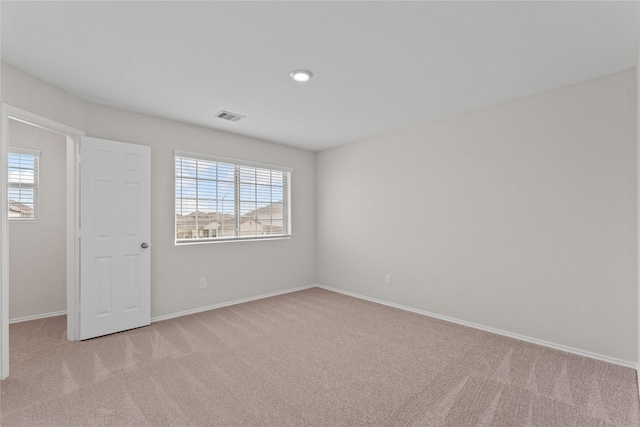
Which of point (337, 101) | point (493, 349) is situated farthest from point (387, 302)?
point (337, 101)

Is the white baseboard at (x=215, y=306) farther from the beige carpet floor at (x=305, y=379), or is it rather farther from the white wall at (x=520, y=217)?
the white wall at (x=520, y=217)

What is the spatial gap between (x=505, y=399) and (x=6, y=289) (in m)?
3.82

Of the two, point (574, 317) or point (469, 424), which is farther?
point (574, 317)

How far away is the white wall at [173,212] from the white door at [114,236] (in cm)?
20

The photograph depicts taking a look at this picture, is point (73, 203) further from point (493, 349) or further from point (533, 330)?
point (533, 330)

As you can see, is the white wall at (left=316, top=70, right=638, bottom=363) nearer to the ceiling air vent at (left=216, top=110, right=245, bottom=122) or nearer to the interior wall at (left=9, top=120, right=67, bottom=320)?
the ceiling air vent at (left=216, top=110, right=245, bottom=122)

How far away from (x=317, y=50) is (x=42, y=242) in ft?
14.0

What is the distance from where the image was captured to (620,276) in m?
2.62

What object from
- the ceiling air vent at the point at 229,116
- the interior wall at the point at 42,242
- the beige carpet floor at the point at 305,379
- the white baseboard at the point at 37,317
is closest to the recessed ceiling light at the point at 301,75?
the ceiling air vent at the point at 229,116

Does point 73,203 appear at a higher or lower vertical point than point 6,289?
higher

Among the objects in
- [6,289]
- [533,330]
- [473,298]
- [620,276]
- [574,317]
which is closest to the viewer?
[6,289]

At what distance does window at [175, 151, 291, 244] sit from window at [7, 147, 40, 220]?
5.93 ft

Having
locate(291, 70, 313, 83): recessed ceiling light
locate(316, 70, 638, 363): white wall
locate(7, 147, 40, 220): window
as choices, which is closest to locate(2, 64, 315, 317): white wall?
locate(316, 70, 638, 363): white wall

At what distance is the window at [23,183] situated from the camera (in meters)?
3.78
